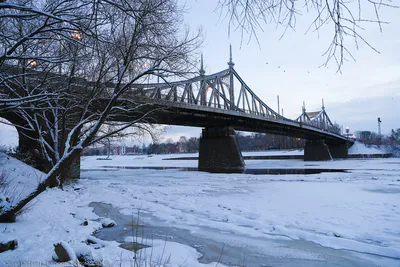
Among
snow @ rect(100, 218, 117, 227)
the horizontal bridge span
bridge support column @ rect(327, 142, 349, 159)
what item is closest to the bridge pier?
bridge support column @ rect(327, 142, 349, 159)

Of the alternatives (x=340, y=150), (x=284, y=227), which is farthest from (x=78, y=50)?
(x=340, y=150)

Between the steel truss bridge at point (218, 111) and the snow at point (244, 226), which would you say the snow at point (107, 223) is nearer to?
the snow at point (244, 226)

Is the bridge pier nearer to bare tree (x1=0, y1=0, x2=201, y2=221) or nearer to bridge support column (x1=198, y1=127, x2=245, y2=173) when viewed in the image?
bridge support column (x1=198, y1=127, x2=245, y2=173)

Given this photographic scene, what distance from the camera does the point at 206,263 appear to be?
150 inches

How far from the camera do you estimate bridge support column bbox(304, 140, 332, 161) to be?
5929 centimetres

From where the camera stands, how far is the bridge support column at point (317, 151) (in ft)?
195

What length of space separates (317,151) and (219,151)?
118ft

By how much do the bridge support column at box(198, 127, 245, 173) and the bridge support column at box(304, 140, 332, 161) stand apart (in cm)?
3310

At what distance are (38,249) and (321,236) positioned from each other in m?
4.47

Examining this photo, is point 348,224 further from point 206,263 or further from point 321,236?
point 206,263

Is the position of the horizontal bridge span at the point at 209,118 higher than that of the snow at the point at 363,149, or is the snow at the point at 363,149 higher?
the horizontal bridge span at the point at 209,118

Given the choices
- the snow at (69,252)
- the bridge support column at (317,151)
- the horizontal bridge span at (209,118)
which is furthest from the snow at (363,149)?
the snow at (69,252)

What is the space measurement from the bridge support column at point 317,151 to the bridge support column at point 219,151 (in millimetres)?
33095

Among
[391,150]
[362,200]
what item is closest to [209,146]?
[362,200]
